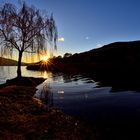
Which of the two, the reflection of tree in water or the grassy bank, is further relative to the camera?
the reflection of tree in water

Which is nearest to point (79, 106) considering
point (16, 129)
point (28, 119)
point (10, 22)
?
point (28, 119)

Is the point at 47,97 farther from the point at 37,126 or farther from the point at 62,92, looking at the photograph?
the point at 37,126

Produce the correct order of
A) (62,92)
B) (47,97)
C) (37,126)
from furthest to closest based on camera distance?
(62,92), (47,97), (37,126)

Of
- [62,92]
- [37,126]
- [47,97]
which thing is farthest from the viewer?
[62,92]

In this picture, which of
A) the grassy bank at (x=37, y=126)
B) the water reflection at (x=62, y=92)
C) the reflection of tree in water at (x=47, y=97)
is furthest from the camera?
the water reflection at (x=62, y=92)

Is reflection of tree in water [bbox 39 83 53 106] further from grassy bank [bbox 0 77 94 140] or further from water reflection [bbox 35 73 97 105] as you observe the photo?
grassy bank [bbox 0 77 94 140]

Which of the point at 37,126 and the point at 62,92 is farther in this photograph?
the point at 62,92

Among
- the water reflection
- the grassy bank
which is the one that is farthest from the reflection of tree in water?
the grassy bank

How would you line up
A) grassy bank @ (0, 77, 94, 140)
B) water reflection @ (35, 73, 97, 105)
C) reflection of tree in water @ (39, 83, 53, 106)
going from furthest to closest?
1. water reflection @ (35, 73, 97, 105)
2. reflection of tree in water @ (39, 83, 53, 106)
3. grassy bank @ (0, 77, 94, 140)

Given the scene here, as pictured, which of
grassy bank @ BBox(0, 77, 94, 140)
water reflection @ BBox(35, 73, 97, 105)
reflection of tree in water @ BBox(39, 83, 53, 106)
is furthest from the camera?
water reflection @ BBox(35, 73, 97, 105)

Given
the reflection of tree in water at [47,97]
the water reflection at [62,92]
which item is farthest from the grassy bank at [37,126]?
the water reflection at [62,92]

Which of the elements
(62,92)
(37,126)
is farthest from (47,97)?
(37,126)

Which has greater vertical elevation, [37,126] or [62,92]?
[62,92]

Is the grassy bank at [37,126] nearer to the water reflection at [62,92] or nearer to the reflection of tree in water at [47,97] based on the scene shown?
the reflection of tree in water at [47,97]
